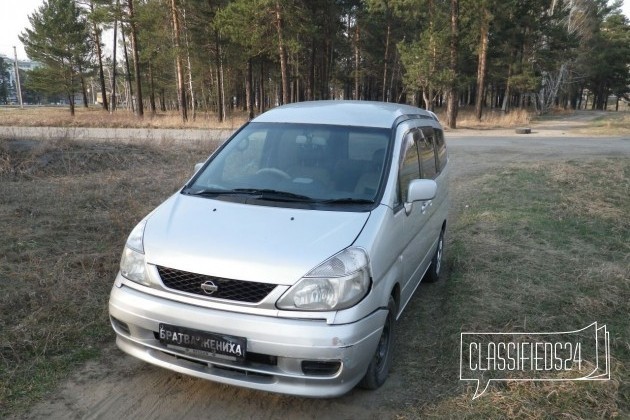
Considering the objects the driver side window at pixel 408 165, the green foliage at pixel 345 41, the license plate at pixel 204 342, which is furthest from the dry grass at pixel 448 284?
the green foliage at pixel 345 41

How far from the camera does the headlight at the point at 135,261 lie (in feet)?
9.94

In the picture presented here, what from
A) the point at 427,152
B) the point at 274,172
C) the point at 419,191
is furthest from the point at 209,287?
the point at 427,152

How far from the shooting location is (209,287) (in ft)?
9.11

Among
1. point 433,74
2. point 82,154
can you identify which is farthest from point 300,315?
point 433,74

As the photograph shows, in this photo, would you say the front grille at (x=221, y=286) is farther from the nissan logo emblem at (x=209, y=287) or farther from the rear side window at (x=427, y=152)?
the rear side window at (x=427, y=152)

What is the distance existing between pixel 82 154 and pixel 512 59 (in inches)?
1426

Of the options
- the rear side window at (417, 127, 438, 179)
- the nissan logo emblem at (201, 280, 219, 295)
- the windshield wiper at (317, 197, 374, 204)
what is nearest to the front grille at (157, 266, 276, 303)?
the nissan logo emblem at (201, 280, 219, 295)

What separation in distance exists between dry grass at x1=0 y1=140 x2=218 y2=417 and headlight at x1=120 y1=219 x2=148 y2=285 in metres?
0.96

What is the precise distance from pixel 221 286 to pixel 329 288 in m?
0.62

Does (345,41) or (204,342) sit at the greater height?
(345,41)

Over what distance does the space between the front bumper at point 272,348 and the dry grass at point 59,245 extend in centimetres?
101

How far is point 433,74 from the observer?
28359mm

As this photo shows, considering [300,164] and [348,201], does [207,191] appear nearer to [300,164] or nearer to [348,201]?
[300,164]

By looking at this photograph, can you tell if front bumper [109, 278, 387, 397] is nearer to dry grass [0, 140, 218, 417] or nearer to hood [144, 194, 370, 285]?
hood [144, 194, 370, 285]
